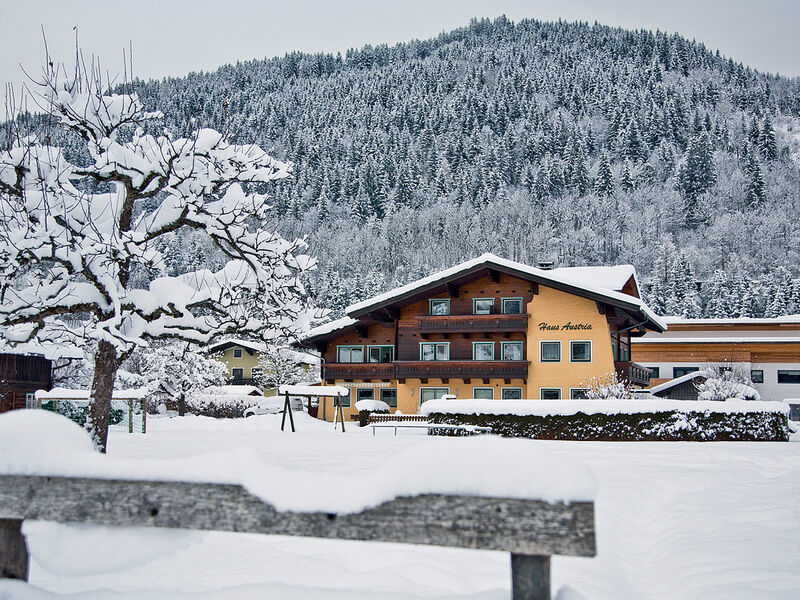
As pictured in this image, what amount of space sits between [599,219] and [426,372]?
111742 mm

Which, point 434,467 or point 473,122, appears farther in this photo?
point 473,122

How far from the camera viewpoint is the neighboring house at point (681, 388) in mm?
55219

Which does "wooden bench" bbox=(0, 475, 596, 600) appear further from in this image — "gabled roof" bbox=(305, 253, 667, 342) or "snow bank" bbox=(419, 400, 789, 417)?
"gabled roof" bbox=(305, 253, 667, 342)

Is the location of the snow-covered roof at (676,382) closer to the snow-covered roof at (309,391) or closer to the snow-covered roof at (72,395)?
the snow-covered roof at (309,391)

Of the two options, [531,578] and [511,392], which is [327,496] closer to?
[531,578]

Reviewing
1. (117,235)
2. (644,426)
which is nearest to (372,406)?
(644,426)

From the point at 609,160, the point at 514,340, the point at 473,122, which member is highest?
the point at 473,122

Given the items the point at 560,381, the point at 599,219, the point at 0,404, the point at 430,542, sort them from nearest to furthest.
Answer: the point at 430,542 → the point at 0,404 → the point at 560,381 → the point at 599,219

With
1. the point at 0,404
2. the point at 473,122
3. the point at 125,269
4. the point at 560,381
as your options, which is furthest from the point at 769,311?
the point at 473,122

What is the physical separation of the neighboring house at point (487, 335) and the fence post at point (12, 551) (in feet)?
119

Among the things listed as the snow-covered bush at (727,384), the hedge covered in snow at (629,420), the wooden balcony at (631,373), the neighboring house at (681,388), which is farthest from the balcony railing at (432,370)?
the neighboring house at (681,388)

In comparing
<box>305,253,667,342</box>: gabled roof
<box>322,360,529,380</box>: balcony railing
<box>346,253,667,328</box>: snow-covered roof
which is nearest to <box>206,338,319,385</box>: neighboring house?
<box>322,360,529,380</box>: balcony railing

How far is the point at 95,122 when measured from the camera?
13828 millimetres

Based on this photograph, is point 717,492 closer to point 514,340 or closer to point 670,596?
point 670,596
